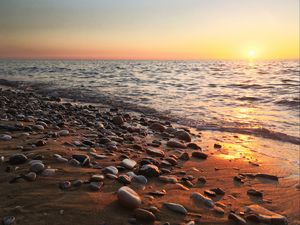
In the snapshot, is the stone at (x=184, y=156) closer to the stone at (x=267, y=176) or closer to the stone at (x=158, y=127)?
the stone at (x=267, y=176)

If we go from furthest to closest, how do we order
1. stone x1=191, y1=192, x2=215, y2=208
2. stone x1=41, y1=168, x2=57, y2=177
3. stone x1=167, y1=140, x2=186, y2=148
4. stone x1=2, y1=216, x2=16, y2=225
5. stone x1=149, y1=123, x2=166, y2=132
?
stone x1=149, y1=123, x2=166, y2=132
stone x1=167, y1=140, x2=186, y2=148
stone x1=41, y1=168, x2=57, y2=177
stone x1=191, y1=192, x2=215, y2=208
stone x1=2, y1=216, x2=16, y2=225

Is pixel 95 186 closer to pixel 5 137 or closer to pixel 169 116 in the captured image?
pixel 5 137

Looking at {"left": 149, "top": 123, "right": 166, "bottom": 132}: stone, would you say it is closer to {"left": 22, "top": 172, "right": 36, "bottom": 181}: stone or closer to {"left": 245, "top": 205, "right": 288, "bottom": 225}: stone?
{"left": 245, "top": 205, "right": 288, "bottom": 225}: stone

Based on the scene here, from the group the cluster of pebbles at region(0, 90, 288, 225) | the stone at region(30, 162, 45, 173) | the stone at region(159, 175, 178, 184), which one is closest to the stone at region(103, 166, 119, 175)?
the cluster of pebbles at region(0, 90, 288, 225)

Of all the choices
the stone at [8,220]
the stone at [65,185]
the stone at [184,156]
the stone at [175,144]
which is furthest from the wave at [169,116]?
the stone at [8,220]

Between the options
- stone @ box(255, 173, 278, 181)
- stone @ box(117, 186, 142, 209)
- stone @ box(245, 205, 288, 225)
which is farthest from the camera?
stone @ box(255, 173, 278, 181)

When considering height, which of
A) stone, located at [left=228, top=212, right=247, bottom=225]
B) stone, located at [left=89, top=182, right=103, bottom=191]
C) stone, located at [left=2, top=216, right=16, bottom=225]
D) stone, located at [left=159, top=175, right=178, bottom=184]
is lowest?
stone, located at [left=228, top=212, right=247, bottom=225]

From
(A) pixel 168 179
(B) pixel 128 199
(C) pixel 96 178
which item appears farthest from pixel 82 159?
(B) pixel 128 199

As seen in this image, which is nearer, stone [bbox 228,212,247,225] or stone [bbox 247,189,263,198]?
stone [bbox 228,212,247,225]

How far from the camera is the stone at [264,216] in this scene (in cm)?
338

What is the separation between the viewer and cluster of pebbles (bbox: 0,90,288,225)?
130 inches

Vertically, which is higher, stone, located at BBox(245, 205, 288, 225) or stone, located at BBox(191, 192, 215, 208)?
stone, located at BBox(191, 192, 215, 208)

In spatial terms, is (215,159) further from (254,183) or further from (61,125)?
(61,125)

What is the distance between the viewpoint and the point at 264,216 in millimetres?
3457
